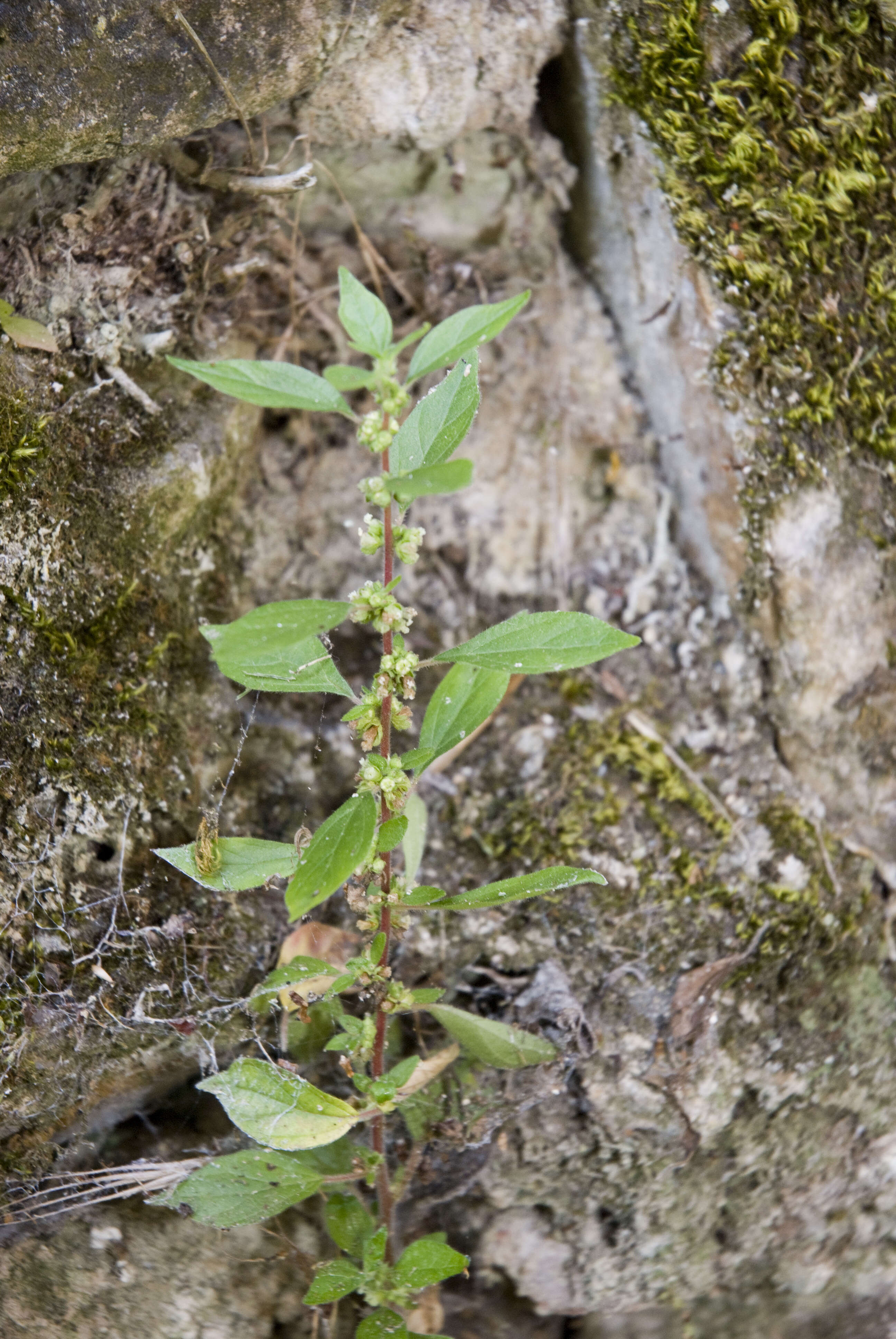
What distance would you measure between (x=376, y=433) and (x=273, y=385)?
0.17 metres

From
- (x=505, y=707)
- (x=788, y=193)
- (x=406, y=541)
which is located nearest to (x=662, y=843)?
(x=505, y=707)

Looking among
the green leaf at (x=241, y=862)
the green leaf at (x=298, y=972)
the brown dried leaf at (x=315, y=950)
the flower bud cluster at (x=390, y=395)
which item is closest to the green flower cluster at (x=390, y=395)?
the flower bud cluster at (x=390, y=395)

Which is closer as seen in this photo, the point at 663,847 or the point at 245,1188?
the point at 245,1188

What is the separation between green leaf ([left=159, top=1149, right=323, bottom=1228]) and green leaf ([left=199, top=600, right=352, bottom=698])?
88 centimetres

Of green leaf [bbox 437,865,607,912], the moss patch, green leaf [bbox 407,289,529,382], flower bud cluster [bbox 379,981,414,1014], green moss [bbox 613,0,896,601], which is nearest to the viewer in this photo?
green leaf [bbox 407,289,529,382]

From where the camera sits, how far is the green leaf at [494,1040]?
181 cm

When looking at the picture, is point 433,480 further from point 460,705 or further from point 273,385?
point 460,705

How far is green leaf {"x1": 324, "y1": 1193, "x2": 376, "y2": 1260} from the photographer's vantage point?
175 cm

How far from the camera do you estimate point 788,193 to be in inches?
76.5

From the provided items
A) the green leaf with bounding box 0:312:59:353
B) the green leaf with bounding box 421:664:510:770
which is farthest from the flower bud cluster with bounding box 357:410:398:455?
the green leaf with bounding box 0:312:59:353

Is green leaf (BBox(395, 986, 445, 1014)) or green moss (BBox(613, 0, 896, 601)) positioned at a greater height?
green moss (BBox(613, 0, 896, 601))

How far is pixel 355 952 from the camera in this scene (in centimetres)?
202

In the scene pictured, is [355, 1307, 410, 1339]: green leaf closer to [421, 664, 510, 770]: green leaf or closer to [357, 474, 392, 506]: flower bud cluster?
[421, 664, 510, 770]: green leaf

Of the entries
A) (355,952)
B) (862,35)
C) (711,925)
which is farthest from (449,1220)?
(862,35)
